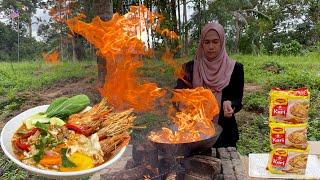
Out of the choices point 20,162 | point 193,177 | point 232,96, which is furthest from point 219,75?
A: point 20,162

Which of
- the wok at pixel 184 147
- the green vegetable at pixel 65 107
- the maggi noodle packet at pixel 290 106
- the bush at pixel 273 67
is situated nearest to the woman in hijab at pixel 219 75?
the wok at pixel 184 147

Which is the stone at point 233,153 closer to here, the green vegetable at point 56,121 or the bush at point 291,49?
the green vegetable at point 56,121

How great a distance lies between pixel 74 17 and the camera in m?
4.64

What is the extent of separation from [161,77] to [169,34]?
1.95 feet

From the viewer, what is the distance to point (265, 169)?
2232 millimetres

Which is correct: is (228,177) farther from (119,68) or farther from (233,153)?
(119,68)

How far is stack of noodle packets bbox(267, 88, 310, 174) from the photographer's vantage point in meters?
2.07

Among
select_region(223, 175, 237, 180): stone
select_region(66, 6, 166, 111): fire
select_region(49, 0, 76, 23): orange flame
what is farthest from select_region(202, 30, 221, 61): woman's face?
select_region(49, 0, 76, 23): orange flame

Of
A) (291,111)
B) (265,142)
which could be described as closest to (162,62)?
(265,142)

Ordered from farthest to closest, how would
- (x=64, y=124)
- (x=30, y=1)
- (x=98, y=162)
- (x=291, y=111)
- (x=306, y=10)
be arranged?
(x=306, y=10) < (x=30, y=1) < (x=291, y=111) < (x=64, y=124) < (x=98, y=162)

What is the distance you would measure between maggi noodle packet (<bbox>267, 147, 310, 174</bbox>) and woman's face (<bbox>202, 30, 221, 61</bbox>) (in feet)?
3.95

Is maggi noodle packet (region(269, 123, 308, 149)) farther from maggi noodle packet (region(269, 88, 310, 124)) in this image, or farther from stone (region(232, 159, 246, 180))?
stone (region(232, 159, 246, 180))

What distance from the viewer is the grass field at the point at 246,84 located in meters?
4.49

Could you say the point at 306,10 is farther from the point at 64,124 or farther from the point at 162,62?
the point at 64,124
